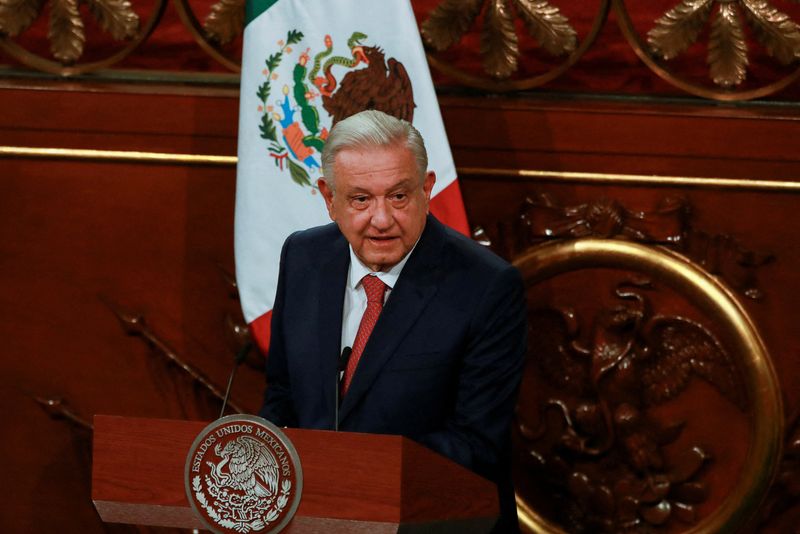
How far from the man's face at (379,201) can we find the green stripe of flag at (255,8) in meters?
1.00

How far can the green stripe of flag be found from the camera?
365 cm

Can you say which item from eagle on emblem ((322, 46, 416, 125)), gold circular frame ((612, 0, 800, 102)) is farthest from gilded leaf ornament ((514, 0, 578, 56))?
eagle on emblem ((322, 46, 416, 125))

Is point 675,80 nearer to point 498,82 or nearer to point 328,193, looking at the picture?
point 498,82

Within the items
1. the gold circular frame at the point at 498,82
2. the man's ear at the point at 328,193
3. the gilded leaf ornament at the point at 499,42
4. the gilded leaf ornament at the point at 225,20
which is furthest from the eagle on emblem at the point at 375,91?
the man's ear at the point at 328,193

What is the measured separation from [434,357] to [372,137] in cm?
47

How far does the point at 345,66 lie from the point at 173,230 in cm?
77

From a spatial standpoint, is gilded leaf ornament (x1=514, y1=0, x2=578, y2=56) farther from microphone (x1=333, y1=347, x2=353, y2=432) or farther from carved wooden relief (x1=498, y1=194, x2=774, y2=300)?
microphone (x1=333, y1=347, x2=353, y2=432)

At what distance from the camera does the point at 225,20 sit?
396 centimetres

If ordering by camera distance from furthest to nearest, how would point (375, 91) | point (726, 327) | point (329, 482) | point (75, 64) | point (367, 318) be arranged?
point (75, 64), point (726, 327), point (375, 91), point (367, 318), point (329, 482)

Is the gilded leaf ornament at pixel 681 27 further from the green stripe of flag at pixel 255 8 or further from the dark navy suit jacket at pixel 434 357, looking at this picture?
the dark navy suit jacket at pixel 434 357

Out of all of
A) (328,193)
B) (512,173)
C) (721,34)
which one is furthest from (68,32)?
(721,34)

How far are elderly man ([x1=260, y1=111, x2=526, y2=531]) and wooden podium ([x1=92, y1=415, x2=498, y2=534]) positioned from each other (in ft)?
0.76

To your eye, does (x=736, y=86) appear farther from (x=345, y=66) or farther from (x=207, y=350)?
(x=207, y=350)

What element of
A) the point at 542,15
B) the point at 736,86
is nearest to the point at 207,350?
the point at 542,15
